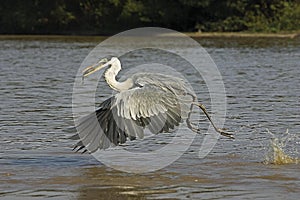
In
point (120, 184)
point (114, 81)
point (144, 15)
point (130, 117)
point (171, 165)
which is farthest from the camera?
point (144, 15)

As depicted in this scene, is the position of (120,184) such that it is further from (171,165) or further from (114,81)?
(114,81)

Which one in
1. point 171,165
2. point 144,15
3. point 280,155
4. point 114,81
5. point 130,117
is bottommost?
point 144,15

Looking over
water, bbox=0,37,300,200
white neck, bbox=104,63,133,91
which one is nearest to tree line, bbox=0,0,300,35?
water, bbox=0,37,300,200

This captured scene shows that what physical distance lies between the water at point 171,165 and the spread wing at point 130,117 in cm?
48

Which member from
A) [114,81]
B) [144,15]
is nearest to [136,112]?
[114,81]

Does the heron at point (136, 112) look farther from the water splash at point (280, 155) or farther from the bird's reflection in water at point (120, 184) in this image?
the water splash at point (280, 155)

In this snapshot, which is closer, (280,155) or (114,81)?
(114,81)

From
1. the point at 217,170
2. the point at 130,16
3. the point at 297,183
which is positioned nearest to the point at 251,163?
the point at 217,170

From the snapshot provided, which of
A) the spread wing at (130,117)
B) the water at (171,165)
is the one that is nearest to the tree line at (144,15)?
the water at (171,165)

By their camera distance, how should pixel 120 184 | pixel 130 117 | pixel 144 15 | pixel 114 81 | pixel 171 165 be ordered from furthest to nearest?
pixel 144 15
pixel 171 165
pixel 114 81
pixel 130 117
pixel 120 184

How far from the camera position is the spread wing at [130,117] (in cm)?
972

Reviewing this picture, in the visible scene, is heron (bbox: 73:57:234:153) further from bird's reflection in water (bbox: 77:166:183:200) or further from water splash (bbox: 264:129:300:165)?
water splash (bbox: 264:129:300:165)

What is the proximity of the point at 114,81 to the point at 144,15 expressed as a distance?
138 ft

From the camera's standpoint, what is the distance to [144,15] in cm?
5225
